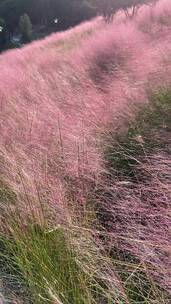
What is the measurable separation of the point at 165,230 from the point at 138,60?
8.61ft

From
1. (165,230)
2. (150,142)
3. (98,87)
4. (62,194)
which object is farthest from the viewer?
(98,87)

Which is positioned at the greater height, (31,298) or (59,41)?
(31,298)

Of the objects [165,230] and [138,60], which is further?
[138,60]

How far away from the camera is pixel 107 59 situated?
537 cm

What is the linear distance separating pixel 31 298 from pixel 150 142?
1322 millimetres

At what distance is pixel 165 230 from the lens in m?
2.36

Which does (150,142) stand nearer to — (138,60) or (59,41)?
(138,60)

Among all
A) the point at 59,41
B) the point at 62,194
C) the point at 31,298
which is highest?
the point at 62,194

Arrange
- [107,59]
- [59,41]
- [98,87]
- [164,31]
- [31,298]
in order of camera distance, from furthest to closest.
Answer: [59,41] → [164,31] → [107,59] → [98,87] → [31,298]

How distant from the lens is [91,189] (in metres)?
3.03

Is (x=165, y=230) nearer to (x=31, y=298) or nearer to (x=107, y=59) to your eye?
(x=31, y=298)

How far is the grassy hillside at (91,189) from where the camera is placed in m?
2.38

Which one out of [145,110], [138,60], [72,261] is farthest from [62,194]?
[138,60]

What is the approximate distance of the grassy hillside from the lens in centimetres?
238
